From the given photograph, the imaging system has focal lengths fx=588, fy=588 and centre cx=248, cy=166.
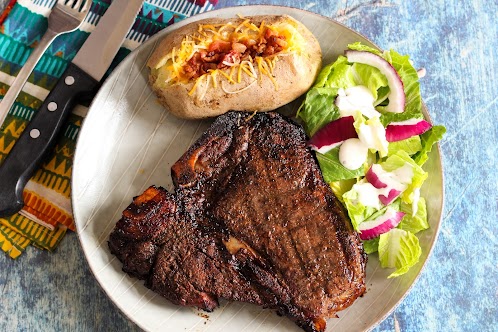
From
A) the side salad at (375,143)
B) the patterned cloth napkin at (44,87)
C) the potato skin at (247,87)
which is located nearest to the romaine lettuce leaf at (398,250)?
the side salad at (375,143)

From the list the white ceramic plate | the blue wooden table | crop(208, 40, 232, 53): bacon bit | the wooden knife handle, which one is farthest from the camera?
the blue wooden table

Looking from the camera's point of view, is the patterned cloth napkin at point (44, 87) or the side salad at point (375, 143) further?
the patterned cloth napkin at point (44, 87)

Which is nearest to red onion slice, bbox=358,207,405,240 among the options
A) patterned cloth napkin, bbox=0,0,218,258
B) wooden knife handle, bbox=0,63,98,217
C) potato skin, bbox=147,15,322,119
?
potato skin, bbox=147,15,322,119

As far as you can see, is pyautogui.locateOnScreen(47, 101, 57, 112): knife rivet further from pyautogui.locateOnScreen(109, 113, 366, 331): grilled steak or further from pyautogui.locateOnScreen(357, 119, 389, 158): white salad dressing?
pyautogui.locateOnScreen(357, 119, 389, 158): white salad dressing

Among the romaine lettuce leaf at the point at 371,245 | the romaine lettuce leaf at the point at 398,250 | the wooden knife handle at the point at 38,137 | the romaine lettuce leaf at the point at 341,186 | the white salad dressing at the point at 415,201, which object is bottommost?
the wooden knife handle at the point at 38,137

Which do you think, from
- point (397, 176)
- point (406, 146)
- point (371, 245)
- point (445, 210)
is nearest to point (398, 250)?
point (371, 245)

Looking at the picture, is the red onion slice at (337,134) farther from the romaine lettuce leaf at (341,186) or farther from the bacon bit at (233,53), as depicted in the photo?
Result: the bacon bit at (233,53)

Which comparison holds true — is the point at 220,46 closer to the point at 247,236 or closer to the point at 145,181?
the point at 145,181
